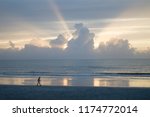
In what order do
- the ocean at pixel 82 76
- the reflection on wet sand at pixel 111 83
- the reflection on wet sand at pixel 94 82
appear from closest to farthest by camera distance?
the reflection on wet sand at pixel 111 83
the reflection on wet sand at pixel 94 82
the ocean at pixel 82 76

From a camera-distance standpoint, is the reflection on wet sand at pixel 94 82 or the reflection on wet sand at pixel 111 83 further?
the reflection on wet sand at pixel 94 82

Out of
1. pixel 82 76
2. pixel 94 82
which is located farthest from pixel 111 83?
pixel 82 76

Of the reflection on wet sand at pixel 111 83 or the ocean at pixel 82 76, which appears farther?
the ocean at pixel 82 76

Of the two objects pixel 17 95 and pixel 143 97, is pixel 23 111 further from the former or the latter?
pixel 143 97

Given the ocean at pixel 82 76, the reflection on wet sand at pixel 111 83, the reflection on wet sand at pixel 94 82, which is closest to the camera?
the reflection on wet sand at pixel 111 83

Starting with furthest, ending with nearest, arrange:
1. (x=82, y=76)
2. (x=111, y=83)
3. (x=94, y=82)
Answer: (x=82, y=76)
(x=94, y=82)
(x=111, y=83)

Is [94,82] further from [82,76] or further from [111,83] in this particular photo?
[82,76]

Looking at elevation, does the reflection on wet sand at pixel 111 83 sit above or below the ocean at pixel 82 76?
below

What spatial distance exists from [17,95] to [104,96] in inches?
228

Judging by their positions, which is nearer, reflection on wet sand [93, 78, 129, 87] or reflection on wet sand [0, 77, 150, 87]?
reflection on wet sand [93, 78, 129, 87]

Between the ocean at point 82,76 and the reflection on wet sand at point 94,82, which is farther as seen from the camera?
the ocean at point 82,76

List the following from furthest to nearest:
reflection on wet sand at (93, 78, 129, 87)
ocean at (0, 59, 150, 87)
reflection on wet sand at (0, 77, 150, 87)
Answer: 1. ocean at (0, 59, 150, 87)
2. reflection on wet sand at (0, 77, 150, 87)
3. reflection on wet sand at (93, 78, 129, 87)

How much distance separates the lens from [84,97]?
21.4m

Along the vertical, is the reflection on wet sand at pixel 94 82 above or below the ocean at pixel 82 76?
below
